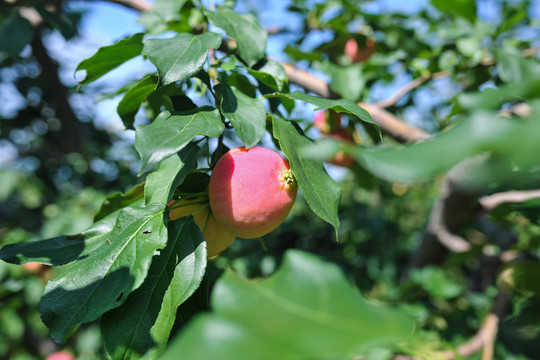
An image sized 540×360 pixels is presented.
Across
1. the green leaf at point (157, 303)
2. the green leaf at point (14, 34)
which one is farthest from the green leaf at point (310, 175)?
the green leaf at point (14, 34)

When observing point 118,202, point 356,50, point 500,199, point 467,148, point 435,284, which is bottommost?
point 435,284

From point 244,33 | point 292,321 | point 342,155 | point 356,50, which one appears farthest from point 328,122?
point 292,321

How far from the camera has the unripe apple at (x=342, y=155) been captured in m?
1.33

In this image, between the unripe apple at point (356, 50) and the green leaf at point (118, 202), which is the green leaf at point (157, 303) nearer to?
the green leaf at point (118, 202)

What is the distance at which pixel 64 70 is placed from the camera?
2.65 m

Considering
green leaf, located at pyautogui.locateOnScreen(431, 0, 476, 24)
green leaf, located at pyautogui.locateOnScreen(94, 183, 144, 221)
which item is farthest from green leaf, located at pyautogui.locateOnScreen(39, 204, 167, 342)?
green leaf, located at pyautogui.locateOnScreen(431, 0, 476, 24)

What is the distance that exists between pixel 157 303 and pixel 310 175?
27 centimetres

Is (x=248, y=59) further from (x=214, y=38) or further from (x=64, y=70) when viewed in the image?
(x=64, y=70)

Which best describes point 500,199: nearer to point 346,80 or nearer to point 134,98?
point 346,80

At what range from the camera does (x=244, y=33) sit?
0.73m

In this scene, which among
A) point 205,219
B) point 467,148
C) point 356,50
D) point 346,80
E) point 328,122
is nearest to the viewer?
point 467,148

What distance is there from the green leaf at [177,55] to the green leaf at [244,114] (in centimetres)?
6

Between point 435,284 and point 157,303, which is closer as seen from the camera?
point 157,303

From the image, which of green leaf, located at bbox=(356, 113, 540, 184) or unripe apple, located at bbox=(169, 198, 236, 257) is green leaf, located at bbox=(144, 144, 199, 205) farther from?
green leaf, located at bbox=(356, 113, 540, 184)
